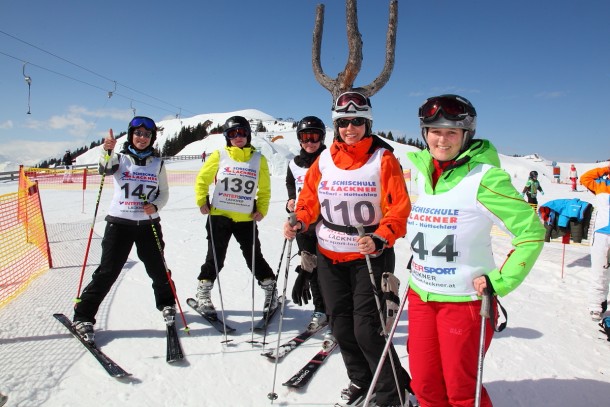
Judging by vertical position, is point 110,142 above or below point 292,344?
above

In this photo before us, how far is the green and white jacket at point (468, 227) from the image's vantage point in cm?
203

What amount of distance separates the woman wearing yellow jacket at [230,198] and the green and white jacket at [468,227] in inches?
99.7

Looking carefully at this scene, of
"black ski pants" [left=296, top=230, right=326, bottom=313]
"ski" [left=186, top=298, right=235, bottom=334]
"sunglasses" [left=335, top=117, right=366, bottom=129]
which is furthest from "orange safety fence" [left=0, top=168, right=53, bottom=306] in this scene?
"sunglasses" [left=335, top=117, right=366, bottom=129]

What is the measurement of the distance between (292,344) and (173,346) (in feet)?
4.12

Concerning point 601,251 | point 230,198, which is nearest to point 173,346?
point 230,198

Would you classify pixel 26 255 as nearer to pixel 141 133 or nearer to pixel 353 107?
pixel 141 133

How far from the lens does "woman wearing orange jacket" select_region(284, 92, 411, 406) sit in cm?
277

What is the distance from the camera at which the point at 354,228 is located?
286cm

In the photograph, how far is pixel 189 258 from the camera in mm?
7133

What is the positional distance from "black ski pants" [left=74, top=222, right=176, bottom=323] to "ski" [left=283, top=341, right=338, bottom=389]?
2.02m

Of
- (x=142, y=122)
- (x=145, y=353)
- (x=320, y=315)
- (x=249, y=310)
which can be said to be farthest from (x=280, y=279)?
(x=142, y=122)

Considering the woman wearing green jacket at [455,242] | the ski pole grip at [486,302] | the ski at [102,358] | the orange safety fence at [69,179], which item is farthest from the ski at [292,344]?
the orange safety fence at [69,179]

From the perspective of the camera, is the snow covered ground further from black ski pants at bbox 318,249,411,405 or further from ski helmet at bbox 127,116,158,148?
ski helmet at bbox 127,116,158,148

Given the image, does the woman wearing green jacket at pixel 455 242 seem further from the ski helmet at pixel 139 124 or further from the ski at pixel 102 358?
the ski helmet at pixel 139 124
